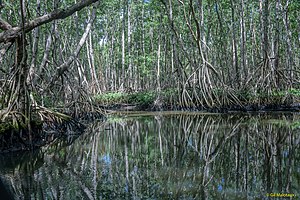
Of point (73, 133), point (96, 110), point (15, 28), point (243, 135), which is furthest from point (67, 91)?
point (243, 135)

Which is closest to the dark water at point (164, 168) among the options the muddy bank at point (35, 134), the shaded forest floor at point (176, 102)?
the muddy bank at point (35, 134)

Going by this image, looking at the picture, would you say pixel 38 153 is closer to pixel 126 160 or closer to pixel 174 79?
pixel 126 160

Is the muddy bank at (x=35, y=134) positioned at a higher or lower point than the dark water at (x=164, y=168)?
higher

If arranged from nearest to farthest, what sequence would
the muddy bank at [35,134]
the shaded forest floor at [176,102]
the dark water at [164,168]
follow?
the dark water at [164,168] < the muddy bank at [35,134] < the shaded forest floor at [176,102]

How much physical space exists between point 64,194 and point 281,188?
2.08 m

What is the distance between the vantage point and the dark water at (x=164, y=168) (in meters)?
3.26

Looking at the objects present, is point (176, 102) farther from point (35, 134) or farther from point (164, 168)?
point (164, 168)

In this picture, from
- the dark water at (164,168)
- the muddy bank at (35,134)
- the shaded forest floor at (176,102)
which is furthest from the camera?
the shaded forest floor at (176,102)

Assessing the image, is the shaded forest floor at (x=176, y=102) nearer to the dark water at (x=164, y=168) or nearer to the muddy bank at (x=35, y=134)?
the dark water at (x=164, y=168)

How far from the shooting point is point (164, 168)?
167 inches

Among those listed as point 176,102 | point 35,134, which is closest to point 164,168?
point 35,134

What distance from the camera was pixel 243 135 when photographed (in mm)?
6441

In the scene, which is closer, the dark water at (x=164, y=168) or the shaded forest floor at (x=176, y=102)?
the dark water at (x=164, y=168)

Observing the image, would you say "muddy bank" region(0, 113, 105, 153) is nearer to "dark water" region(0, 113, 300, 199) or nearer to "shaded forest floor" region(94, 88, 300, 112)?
"dark water" region(0, 113, 300, 199)
